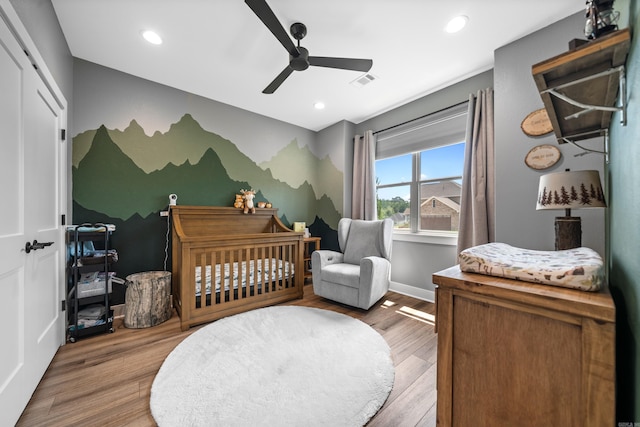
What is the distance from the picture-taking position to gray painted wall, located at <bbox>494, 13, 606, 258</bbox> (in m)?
1.84

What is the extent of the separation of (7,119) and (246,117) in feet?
8.44

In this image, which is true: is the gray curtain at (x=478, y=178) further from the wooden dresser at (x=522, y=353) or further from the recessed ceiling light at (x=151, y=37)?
the recessed ceiling light at (x=151, y=37)

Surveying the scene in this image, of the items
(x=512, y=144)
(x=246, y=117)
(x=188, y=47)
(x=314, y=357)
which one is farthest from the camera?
(x=246, y=117)

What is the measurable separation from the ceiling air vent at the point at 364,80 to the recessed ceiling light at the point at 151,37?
1901 millimetres

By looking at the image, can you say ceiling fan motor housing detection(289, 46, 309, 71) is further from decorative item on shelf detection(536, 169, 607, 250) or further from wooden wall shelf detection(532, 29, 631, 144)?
decorative item on shelf detection(536, 169, 607, 250)

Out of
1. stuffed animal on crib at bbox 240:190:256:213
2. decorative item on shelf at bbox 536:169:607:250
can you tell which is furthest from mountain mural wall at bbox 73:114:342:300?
decorative item on shelf at bbox 536:169:607:250

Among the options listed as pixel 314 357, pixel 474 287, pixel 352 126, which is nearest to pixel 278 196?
pixel 352 126

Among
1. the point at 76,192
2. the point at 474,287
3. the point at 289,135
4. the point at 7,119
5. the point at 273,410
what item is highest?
the point at 289,135

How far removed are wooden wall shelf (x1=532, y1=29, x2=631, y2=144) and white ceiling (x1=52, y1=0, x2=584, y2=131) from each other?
1.39m

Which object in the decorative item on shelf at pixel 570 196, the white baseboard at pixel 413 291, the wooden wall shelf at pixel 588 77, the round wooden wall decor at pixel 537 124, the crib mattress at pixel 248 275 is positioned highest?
the round wooden wall decor at pixel 537 124

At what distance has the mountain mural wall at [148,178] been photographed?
2486 mm

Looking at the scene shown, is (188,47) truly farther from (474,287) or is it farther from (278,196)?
(474,287)

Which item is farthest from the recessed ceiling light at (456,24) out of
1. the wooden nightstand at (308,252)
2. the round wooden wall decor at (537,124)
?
the wooden nightstand at (308,252)

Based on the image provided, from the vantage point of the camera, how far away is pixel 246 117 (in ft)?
11.6
